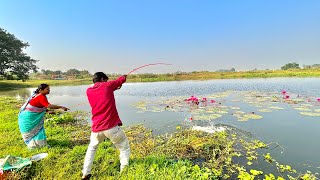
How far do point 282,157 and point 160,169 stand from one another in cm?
308

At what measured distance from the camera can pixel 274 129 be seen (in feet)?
25.8

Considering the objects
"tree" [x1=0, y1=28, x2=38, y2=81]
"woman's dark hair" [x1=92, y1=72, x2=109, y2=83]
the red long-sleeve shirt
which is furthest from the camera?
"tree" [x1=0, y1=28, x2=38, y2=81]

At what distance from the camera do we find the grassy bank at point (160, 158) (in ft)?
14.7

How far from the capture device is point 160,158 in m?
5.00

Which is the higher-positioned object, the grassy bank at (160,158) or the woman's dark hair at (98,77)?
the woman's dark hair at (98,77)

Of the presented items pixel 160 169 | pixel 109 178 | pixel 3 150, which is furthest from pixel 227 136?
pixel 3 150

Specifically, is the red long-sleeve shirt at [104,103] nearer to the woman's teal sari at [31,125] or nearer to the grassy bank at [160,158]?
the grassy bank at [160,158]

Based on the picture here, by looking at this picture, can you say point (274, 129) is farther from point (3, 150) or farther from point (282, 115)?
point (3, 150)

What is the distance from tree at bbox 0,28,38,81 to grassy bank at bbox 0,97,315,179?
119ft

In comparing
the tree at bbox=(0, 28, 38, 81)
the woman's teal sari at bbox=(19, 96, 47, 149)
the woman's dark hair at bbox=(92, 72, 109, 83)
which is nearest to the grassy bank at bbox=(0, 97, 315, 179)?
the woman's teal sari at bbox=(19, 96, 47, 149)

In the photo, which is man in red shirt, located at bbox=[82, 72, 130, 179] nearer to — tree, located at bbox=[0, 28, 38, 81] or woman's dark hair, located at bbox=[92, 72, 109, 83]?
woman's dark hair, located at bbox=[92, 72, 109, 83]

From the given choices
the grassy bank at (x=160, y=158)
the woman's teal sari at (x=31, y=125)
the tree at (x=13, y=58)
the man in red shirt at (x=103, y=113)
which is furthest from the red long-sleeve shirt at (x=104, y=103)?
the tree at (x=13, y=58)

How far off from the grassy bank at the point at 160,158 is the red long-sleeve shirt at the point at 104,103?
1.06 meters

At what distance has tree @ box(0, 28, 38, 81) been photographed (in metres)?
37.5
